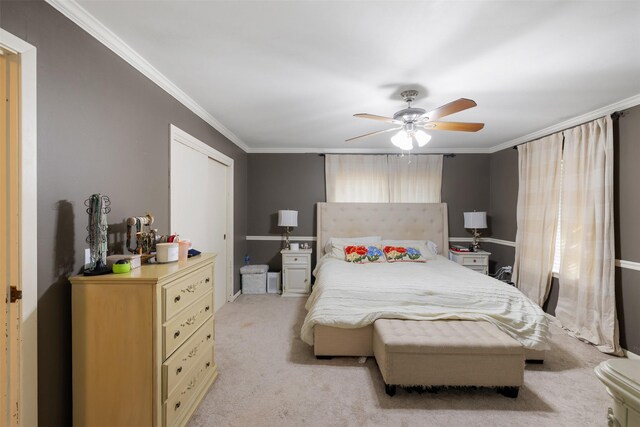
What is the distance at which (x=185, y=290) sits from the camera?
71.2 inches

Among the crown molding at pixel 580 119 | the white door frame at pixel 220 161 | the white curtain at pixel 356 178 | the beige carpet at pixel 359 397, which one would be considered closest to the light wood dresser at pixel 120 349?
the beige carpet at pixel 359 397

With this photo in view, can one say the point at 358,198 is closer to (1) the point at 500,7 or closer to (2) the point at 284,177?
(2) the point at 284,177

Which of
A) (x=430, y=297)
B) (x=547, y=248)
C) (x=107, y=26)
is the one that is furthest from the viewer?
(x=547, y=248)

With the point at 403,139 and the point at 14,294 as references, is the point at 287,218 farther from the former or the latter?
the point at 14,294

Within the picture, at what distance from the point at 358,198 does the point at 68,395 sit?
411 cm

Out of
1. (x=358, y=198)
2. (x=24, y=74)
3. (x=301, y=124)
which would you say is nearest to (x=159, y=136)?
(x=24, y=74)

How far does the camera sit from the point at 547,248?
11.7 feet

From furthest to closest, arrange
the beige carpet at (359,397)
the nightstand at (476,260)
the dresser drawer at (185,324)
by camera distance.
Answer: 1. the nightstand at (476,260)
2. the beige carpet at (359,397)
3. the dresser drawer at (185,324)

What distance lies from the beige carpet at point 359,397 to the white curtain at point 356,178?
2.73m

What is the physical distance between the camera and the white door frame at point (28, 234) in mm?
1303

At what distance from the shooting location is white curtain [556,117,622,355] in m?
2.82

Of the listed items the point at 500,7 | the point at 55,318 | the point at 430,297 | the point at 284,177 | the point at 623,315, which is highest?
the point at 500,7

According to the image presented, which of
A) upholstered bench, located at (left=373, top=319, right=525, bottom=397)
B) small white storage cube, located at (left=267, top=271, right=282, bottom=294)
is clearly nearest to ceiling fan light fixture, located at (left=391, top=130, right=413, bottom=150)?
upholstered bench, located at (left=373, top=319, right=525, bottom=397)

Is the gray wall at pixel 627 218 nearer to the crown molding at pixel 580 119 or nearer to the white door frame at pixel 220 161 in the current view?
the crown molding at pixel 580 119
